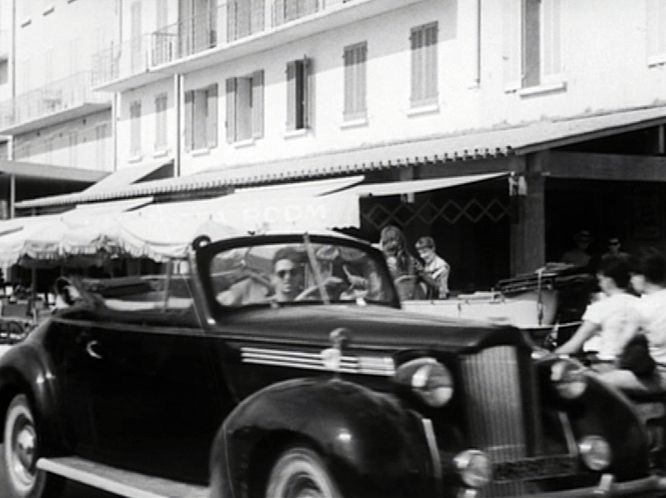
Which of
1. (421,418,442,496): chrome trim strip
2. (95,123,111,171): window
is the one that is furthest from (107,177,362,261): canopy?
(95,123,111,171): window

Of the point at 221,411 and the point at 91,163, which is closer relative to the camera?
the point at 221,411

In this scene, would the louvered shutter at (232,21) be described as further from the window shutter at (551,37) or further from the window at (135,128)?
the window shutter at (551,37)

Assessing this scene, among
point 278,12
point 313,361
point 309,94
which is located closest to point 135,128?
point 278,12

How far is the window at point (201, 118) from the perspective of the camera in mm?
28531

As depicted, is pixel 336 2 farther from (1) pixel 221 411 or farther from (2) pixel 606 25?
(1) pixel 221 411

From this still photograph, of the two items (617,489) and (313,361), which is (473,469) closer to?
(617,489)

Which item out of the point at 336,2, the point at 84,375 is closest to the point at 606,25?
the point at 336,2

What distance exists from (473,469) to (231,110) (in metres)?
23.4

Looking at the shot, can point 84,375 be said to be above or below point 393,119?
below

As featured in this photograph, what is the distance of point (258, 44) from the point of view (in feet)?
85.5

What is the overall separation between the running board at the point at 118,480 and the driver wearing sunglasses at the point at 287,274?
43.7 inches

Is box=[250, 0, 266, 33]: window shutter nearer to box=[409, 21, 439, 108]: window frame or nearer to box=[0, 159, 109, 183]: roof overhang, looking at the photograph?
box=[409, 21, 439, 108]: window frame

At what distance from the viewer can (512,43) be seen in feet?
62.6

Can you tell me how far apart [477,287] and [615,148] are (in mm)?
4350
